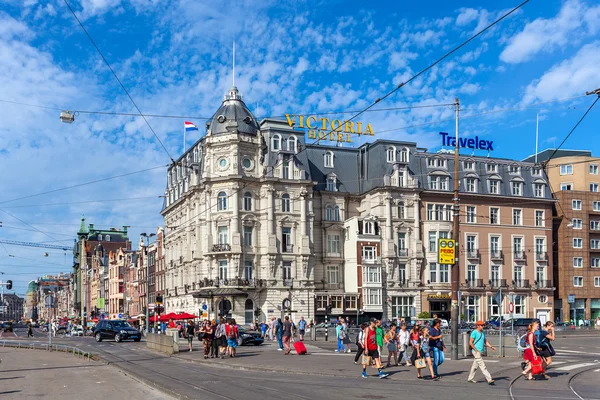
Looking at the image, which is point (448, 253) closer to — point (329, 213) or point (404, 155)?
point (329, 213)

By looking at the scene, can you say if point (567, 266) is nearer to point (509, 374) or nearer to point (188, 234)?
point (188, 234)

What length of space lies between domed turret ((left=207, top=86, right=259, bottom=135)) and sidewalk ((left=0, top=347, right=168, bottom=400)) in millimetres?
40258

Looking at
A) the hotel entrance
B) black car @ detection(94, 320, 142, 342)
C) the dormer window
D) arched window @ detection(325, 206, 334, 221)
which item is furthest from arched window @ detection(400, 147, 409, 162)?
black car @ detection(94, 320, 142, 342)

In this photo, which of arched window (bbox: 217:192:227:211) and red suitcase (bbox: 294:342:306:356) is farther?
arched window (bbox: 217:192:227:211)

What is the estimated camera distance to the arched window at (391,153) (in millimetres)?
75188

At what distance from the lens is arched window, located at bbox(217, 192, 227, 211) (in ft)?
225

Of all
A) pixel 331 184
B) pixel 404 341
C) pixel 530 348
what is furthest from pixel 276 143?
pixel 530 348

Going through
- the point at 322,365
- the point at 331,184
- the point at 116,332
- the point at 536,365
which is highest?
the point at 331,184

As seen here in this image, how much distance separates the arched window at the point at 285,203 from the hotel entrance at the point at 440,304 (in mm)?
17464

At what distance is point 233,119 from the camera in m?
69.7

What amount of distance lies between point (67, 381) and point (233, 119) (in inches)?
1942

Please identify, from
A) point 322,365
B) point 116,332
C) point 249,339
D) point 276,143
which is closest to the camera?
point 322,365

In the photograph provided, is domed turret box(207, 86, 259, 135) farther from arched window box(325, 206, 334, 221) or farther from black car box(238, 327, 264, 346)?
black car box(238, 327, 264, 346)

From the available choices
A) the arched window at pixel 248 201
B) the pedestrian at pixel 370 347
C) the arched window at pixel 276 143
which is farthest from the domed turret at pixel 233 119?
the pedestrian at pixel 370 347
